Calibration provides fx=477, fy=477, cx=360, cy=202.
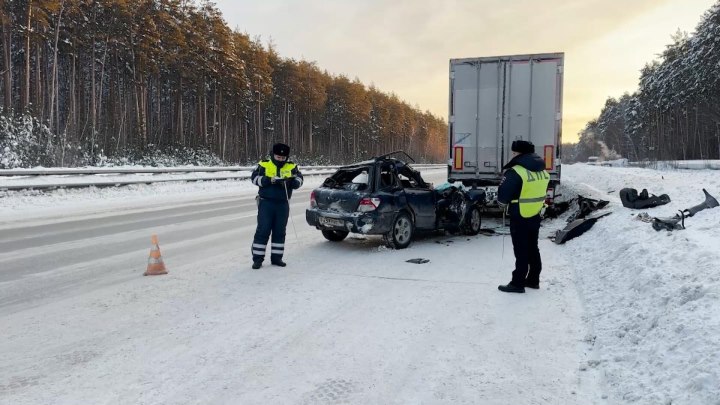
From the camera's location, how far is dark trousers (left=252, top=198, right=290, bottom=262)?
7.05 m

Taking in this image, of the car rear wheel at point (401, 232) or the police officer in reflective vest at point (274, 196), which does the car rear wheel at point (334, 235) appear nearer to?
the car rear wheel at point (401, 232)

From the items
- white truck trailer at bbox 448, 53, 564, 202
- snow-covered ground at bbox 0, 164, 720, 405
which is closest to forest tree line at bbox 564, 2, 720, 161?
white truck trailer at bbox 448, 53, 564, 202

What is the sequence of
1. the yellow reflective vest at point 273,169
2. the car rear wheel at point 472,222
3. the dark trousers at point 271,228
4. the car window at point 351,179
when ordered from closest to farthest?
the dark trousers at point 271,228 < the yellow reflective vest at point 273,169 < the car window at point 351,179 < the car rear wheel at point 472,222

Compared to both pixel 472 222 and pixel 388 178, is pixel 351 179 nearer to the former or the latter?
pixel 388 178

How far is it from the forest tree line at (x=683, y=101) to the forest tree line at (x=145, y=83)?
4012 cm

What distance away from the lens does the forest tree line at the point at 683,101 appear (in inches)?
1893

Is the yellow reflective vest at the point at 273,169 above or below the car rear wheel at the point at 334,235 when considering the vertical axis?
above

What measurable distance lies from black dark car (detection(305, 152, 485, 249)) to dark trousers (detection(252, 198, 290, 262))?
1277 millimetres

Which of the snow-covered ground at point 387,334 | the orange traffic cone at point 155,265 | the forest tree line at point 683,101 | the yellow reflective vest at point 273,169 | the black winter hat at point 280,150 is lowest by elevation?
the snow-covered ground at point 387,334

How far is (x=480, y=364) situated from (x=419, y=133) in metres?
121

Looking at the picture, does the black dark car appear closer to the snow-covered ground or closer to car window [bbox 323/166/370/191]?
car window [bbox 323/166/370/191]

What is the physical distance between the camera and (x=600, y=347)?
12.8 feet

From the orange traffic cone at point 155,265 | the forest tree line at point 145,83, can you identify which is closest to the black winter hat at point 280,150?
the orange traffic cone at point 155,265

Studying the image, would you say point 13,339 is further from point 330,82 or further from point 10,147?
point 330,82
